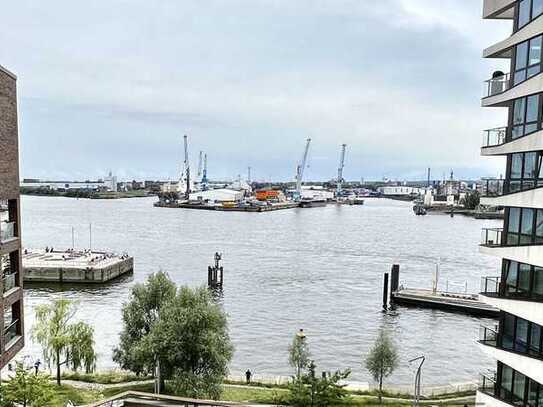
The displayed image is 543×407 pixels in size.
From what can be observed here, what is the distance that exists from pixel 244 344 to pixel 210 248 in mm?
53829

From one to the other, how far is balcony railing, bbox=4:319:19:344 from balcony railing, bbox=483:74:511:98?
17.8 metres

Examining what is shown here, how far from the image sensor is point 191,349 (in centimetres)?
2414

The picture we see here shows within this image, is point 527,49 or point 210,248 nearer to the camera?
point 527,49

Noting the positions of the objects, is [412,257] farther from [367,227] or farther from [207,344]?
[207,344]

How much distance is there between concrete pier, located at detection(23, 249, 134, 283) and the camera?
6262 cm

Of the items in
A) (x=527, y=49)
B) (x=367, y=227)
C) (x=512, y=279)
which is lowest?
(x=367, y=227)

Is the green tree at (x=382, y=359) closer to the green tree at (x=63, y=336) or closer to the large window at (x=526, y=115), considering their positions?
the green tree at (x=63, y=336)

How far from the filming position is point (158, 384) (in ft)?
77.6

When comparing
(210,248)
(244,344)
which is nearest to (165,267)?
(210,248)

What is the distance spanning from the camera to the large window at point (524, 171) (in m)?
14.0

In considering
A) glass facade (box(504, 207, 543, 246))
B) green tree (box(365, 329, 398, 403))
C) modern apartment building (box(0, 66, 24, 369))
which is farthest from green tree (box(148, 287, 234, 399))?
glass facade (box(504, 207, 543, 246))

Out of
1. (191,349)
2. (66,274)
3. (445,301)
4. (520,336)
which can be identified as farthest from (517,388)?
(66,274)

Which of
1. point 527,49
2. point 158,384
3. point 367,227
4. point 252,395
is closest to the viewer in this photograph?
Result: point 527,49

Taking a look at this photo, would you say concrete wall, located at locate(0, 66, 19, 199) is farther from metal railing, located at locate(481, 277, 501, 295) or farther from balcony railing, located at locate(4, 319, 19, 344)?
metal railing, located at locate(481, 277, 501, 295)
